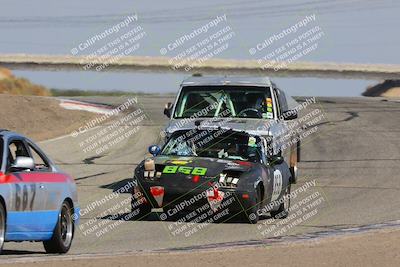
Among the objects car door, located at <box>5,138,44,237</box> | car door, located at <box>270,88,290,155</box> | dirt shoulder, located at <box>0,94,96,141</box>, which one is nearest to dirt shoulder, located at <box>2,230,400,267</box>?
car door, located at <box>5,138,44,237</box>

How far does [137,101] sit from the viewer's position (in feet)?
133

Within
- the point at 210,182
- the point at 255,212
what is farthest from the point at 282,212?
the point at 210,182

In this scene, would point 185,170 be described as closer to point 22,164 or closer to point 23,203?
point 23,203

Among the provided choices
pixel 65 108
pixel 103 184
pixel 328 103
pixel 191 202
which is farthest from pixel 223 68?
pixel 191 202

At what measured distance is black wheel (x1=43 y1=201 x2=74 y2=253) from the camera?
1118 cm

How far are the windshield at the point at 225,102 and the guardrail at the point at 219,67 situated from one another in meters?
49.2

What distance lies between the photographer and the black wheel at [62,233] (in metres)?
11.2

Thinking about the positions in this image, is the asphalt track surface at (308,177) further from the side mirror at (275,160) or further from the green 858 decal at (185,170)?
the side mirror at (275,160)

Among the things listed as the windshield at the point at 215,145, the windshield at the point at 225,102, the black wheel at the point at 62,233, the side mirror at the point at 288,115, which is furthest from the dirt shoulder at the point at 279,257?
the side mirror at the point at 288,115

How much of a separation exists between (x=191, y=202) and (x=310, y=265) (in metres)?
5.04

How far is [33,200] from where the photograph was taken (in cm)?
1070

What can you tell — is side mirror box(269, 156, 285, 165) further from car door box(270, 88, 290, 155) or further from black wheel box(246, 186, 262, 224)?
car door box(270, 88, 290, 155)

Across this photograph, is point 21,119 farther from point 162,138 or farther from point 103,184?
point 162,138

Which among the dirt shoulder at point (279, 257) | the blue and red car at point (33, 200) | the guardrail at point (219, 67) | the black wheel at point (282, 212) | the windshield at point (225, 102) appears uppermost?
the blue and red car at point (33, 200)
